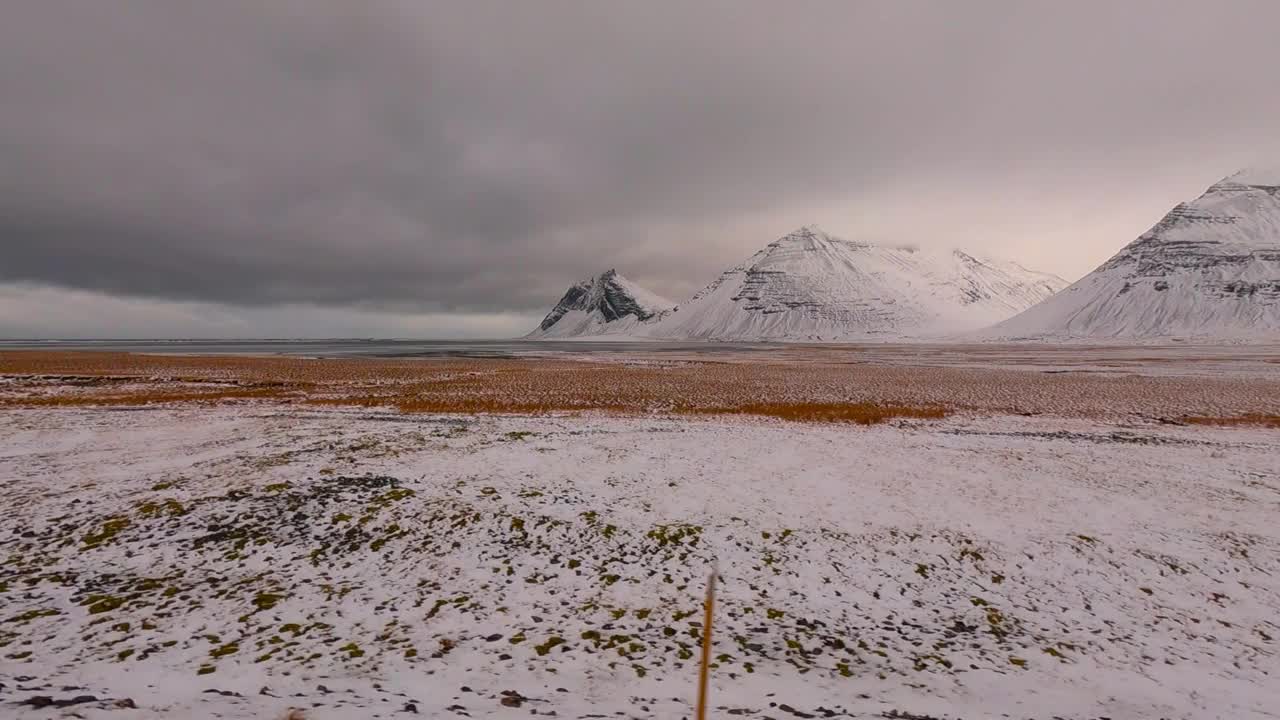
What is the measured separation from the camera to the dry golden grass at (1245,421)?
28020 mm

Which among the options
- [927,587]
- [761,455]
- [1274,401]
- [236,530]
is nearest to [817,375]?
[1274,401]

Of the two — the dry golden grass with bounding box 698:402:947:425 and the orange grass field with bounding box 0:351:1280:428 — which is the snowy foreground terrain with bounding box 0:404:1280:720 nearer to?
the dry golden grass with bounding box 698:402:947:425

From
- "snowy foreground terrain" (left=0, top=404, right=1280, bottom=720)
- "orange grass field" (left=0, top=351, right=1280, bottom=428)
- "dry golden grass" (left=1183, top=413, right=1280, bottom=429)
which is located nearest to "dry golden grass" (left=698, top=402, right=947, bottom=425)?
"orange grass field" (left=0, top=351, right=1280, bottom=428)

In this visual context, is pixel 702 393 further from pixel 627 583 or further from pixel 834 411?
pixel 627 583

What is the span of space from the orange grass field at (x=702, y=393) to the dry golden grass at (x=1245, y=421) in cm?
7

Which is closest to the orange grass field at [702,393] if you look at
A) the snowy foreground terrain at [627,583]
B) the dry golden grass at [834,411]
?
the dry golden grass at [834,411]

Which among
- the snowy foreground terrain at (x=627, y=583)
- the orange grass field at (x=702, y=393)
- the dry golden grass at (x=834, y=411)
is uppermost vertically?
the orange grass field at (x=702, y=393)

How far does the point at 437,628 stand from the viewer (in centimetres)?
950

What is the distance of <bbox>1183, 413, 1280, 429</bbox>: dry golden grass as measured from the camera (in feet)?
91.9

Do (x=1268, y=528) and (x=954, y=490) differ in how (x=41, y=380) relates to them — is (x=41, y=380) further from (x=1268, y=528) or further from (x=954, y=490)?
(x=1268, y=528)

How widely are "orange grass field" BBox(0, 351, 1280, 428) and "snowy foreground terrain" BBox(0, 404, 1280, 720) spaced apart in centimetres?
1292

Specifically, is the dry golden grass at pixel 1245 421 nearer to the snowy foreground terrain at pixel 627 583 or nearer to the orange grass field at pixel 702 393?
the orange grass field at pixel 702 393

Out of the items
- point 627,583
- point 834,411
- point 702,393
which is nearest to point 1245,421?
point 834,411

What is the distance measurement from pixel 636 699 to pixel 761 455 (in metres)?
15.0
